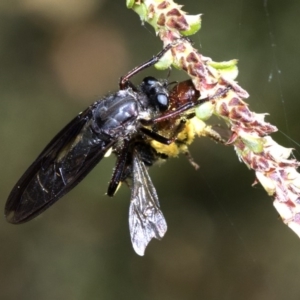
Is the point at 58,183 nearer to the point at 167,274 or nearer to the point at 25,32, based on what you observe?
the point at 167,274

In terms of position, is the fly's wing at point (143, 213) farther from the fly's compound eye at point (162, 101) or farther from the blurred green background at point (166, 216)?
the blurred green background at point (166, 216)

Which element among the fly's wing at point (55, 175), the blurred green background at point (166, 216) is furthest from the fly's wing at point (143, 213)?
the blurred green background at point (166, 216)

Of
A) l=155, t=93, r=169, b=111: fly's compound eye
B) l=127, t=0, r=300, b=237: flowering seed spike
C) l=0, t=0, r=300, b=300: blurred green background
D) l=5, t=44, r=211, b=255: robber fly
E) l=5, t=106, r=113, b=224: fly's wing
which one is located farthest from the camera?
l=0, t=0, r=300, b=300: blurred green background

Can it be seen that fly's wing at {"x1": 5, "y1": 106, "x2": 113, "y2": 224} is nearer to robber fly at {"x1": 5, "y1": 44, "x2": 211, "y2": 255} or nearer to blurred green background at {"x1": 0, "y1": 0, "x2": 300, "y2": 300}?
robber fly at {"x1": 5, "y1": 44, "x2": 211, "y2": 255}

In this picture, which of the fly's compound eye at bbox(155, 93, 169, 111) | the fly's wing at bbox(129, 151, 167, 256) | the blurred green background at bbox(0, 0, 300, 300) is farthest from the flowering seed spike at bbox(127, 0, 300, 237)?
the blurred green background at bbox(0, 0, 300, 300)

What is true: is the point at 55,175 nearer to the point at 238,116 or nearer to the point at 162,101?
the point at 162,101

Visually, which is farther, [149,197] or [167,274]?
[167,274]

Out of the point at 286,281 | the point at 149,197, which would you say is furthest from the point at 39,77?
the point at 149,197
